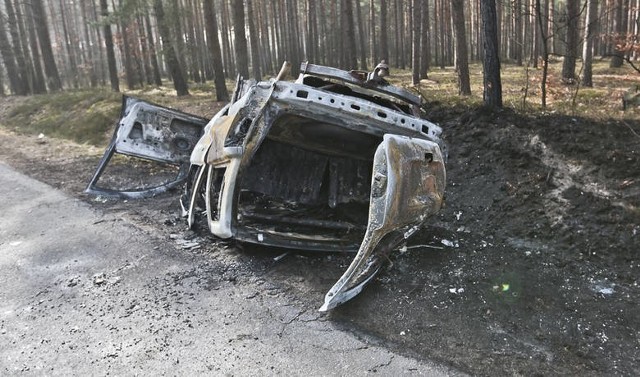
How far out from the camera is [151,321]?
4.31m

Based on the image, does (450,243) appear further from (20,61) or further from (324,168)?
(20,61)

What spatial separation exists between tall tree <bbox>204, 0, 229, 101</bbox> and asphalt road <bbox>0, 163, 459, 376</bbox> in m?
9.12

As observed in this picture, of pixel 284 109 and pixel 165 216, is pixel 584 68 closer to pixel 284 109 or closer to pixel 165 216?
pixel 284 109

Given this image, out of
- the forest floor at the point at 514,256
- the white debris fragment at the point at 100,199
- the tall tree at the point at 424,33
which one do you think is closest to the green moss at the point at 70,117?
the white debris fragment at the point at 100,199

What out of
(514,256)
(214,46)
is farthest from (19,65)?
(514,256)

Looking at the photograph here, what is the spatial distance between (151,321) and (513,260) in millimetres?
3731

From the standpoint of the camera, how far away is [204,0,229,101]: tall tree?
545 inches

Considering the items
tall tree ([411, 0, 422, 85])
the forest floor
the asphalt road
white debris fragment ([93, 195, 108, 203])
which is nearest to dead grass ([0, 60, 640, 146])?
the forest floor

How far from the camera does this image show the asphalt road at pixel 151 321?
3656 mm

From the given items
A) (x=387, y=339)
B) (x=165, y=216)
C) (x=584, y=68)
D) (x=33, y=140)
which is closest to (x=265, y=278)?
(x=387, y=339)

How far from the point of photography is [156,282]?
16.6 feet

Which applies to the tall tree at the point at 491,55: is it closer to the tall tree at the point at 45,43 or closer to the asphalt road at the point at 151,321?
the asphalt road at the point at 151,321

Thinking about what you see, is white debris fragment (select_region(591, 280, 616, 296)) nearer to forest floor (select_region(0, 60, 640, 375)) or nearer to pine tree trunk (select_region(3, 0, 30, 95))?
forest floor (select_region(0, 60, 640, 375))

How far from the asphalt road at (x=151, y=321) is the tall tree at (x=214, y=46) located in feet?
29.9
